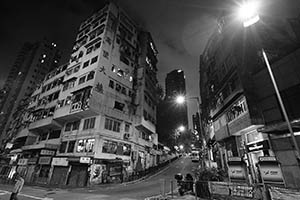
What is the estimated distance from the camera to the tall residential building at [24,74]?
202 ft

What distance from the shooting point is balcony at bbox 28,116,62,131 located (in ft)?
89.9

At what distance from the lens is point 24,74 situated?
225ft

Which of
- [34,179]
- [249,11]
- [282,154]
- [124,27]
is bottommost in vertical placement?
[34,179]

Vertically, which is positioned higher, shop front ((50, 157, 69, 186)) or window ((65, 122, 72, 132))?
window ((65, 122, 72, 132))

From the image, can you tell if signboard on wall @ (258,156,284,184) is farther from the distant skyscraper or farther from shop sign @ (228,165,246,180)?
the distant skyscraper

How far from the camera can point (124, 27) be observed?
36469mm

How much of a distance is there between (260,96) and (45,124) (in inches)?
1368

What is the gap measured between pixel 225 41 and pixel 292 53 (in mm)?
10490

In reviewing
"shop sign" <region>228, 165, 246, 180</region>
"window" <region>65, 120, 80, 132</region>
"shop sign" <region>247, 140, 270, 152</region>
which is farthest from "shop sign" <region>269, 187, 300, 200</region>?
Result: "window" <region>65, 120, 80, 132</region>

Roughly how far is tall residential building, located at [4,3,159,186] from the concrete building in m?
16.5

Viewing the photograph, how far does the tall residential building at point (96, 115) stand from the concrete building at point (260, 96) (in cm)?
1650

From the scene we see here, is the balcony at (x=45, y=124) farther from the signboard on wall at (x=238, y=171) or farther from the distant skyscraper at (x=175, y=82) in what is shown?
the distant skyscraper at (x=175, y=82)

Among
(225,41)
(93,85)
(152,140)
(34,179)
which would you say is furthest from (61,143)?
(225,41)

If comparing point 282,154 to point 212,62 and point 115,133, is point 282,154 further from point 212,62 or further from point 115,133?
point 115,133
